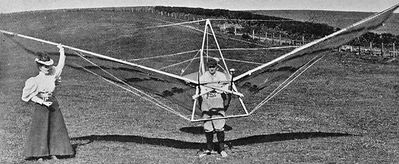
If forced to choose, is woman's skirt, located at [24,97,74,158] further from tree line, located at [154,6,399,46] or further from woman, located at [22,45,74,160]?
tree line, located at [154,6,399,46]

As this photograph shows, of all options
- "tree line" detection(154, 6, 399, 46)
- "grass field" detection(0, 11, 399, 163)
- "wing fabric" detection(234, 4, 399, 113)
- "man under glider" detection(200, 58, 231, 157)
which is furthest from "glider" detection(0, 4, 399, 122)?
"tree line" detection(154, 6, 399, 46)

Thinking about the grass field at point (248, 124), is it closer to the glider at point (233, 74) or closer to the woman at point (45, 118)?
the woman at point (45, 118)

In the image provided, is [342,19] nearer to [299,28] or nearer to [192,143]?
[299,28]

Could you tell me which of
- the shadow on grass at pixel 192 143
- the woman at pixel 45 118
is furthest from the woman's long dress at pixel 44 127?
the shadow on grass at pixel 192 143

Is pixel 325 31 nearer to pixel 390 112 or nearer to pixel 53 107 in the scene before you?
pixel 390 112

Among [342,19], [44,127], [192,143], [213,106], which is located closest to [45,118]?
[44,127]

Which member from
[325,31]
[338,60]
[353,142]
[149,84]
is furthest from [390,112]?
[325,31]
